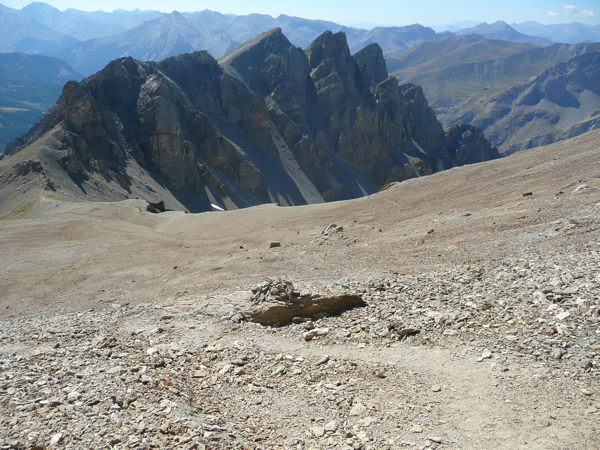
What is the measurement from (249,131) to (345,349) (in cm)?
9392

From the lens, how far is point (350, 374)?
Answer: 354 inches

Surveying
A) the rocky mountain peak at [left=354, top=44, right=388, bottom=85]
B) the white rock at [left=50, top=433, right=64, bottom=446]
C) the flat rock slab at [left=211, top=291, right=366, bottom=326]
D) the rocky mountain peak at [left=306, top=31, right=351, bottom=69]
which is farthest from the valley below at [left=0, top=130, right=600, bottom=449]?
the rocky mountain peak at [left=354, top=44, right=388, bottom=85]

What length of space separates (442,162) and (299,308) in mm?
114233

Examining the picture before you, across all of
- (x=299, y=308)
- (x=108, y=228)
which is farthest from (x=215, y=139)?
(x=299, y=308)

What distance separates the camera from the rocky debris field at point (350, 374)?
702 centimetres

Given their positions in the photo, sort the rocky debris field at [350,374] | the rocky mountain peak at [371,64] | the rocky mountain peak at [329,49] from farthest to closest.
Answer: the rocky mountain peak at [371,64]
the rocky mountain peak at [329,49]
the rocky debris field at [350,374]

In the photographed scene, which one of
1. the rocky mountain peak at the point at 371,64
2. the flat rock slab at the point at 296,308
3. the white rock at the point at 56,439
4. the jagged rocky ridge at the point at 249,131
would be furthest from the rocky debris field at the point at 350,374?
the rocky mountain peak at the point at 371,64

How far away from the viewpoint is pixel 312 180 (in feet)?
330

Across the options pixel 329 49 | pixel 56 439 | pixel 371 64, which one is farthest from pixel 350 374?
pixel 371 64

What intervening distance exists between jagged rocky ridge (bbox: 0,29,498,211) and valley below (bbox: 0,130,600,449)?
42.1 m

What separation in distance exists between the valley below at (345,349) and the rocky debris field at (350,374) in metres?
0.04

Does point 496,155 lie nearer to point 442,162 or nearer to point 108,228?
point 442,162

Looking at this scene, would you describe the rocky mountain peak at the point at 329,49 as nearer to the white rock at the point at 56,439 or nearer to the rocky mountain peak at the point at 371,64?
the rocky mountain peak at the point at 371,64

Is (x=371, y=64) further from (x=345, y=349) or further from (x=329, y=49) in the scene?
(x=345, y=349)
